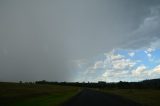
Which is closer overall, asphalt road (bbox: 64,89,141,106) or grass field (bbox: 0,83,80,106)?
asphalt road (bbox: 64,89,141,106)

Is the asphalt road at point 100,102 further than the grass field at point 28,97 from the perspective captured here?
No

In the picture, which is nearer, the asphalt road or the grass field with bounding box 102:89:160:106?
the asphalt road

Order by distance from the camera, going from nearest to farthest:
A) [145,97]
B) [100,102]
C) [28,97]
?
[100,102], [145,97], [28,97]

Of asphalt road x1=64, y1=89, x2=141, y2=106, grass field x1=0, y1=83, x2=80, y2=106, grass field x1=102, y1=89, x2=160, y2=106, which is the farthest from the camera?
grass field x1=0, y1=83, x2=80, y2=106

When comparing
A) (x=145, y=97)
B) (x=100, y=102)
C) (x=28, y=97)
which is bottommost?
(x=100, y=102)

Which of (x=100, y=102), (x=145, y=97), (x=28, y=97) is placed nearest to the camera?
(x=100, y=102)

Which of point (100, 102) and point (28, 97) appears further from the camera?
point (28, 97)

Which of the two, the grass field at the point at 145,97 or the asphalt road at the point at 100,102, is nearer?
the asphalt road at the point at 100,102

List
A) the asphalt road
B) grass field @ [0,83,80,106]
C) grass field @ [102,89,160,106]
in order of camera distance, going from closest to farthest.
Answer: the asphalt road < grass field @ [102,89,160,106] < grass field @ [0,83,80,106]

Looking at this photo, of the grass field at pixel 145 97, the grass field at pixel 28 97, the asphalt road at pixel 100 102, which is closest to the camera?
the asphalt road at pixel 100 102

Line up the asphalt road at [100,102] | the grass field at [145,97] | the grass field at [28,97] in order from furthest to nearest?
the grass field at [28,97]
the grass field at [145,97]
the asphalt road at [100,102]

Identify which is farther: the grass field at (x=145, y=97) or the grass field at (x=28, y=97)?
the grass field at (x=28, y=97)

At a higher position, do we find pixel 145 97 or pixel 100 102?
pixel 145 97

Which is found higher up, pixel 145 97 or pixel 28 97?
pixel 28 97
